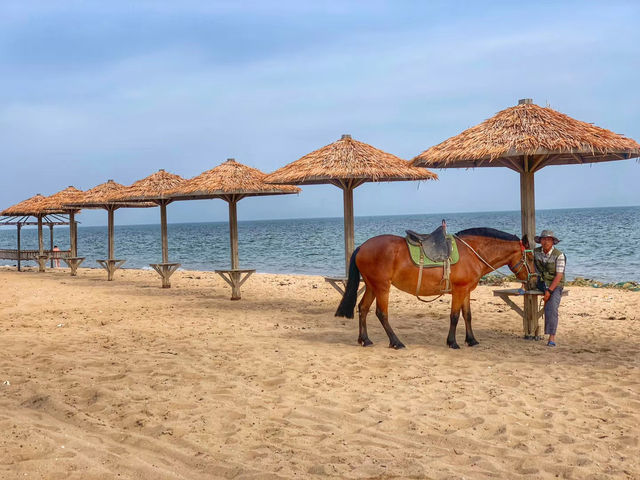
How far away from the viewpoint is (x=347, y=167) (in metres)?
9.42

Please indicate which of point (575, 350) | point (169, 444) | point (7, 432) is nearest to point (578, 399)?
point (575, 350)

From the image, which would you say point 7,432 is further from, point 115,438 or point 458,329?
point 458,329

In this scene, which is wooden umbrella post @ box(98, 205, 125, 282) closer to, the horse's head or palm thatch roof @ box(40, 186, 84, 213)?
palm thatch roof @ box(40, 186, 84, 213)

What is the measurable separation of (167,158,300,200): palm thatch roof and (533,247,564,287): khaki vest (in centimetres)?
546

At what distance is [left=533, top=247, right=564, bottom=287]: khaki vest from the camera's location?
699 cm

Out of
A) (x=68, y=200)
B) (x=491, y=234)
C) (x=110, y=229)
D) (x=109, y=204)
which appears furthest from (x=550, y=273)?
(x=68, y=200)

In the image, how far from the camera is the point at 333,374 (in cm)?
589

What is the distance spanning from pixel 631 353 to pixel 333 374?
3512 millimetres

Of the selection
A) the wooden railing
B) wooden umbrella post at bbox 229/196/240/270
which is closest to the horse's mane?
wooden umbrella post at bbox 229/196/240/270

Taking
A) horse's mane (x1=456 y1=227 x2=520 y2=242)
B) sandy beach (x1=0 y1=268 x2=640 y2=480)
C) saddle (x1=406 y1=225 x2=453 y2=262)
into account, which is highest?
horse's mane (x1=456 y1=227 x2=520 y2=242)

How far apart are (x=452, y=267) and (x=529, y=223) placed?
1.51 metres

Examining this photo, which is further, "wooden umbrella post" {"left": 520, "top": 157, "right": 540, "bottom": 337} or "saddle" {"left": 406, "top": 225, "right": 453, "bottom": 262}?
"wooden umbrella post" {"left": 520, "top": 157, "right": 540, "bottom": 337}

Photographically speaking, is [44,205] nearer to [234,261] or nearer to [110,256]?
[110,256]

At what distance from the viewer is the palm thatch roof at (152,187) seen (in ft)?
45.5
